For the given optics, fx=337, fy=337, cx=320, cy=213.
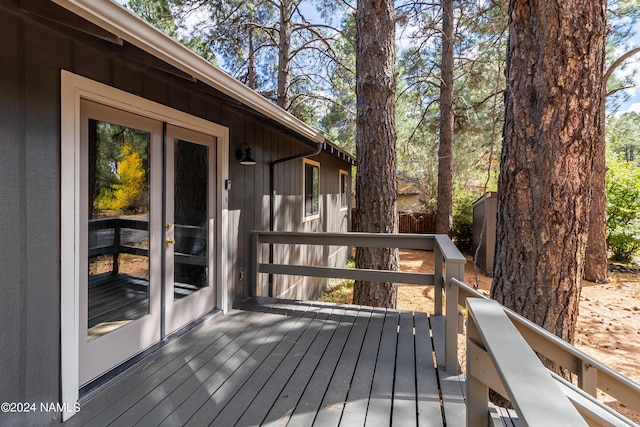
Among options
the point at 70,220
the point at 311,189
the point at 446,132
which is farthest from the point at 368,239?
the point at 446,132

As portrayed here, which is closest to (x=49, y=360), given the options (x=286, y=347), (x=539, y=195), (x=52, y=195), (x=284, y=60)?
(x=52, y=195)

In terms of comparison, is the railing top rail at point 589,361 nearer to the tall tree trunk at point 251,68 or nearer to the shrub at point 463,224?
the tall tree trunk at point 251,68

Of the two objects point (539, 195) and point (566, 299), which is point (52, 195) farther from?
point (566, 299)

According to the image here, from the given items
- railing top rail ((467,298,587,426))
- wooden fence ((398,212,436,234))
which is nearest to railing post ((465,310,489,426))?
railing top rail ((467,298,587,426))

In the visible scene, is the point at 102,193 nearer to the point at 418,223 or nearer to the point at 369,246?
the point at 369,246

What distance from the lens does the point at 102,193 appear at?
7.30 ft

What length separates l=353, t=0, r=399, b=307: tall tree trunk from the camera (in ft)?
13.9

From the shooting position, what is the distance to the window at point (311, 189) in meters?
6.52

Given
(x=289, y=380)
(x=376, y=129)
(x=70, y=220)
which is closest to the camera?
(x=70, y=220)

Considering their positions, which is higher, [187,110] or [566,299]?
[187,110]

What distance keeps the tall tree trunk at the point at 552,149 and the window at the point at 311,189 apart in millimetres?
4170

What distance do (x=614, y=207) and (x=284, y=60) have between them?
8.90 meters

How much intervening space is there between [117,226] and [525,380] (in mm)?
2466

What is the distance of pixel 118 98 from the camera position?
7.29ft
